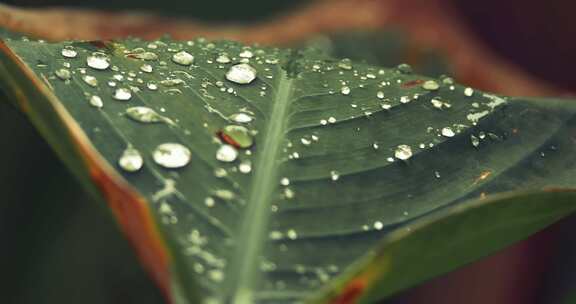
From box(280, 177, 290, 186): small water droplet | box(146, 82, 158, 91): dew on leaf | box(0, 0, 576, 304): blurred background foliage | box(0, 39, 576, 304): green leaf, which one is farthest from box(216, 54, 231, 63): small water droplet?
box(0, 0, 576, 304): blurred background foliage

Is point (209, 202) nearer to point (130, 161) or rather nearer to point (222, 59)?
point (130, 161)

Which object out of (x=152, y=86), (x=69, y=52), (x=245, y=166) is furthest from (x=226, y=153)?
(x=69, y=52)

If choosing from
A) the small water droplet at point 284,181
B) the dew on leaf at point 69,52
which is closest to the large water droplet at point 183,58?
the dew on leaf at point 69,52

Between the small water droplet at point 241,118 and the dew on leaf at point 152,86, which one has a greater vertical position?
the dew on leaf at point 152,86

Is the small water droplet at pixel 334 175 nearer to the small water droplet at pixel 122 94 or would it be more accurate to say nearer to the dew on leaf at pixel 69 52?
the small water droplet at pixel 122 94

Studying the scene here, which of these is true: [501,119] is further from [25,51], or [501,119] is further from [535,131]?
[25,51]

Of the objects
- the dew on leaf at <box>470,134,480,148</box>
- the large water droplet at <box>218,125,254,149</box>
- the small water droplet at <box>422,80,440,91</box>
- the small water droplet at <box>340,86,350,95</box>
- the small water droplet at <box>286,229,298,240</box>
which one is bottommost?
the small water droplet at <box>286,229,298,240</box>

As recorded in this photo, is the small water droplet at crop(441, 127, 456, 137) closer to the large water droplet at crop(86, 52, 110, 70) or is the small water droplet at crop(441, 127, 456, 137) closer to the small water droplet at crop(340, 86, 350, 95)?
the small water droplet at crop(340, 86, 350, 95)
